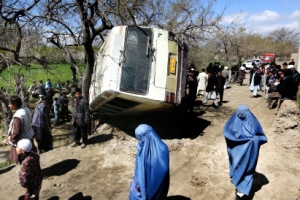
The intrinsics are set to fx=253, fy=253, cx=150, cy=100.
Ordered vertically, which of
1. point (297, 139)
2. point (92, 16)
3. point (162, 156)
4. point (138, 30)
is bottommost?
point (297, 139)

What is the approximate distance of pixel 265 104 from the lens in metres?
9.98

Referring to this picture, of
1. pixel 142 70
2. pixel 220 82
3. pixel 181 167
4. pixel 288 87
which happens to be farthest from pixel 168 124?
pixel 288 87

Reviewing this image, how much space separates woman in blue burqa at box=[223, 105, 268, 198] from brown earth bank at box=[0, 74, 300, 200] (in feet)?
1.69

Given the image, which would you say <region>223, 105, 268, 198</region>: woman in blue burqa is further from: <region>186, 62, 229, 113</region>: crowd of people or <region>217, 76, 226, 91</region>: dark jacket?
<region>217, 76, 226, 91</region>: dark jacket

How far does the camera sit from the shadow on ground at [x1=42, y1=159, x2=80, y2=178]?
17.2 feet

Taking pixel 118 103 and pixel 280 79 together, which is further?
pixel 280 79

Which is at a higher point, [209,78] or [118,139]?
[209,78]

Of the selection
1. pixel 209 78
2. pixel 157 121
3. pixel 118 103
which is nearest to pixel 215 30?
pixel 209 78

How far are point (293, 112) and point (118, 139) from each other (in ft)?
14.7

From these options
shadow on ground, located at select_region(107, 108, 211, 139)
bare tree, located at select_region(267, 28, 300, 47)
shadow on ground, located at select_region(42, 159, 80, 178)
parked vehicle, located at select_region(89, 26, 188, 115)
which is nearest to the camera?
shadow on ground, located at select_region(42, 159, 80, 178)

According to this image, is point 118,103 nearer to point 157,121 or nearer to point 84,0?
point 157,121

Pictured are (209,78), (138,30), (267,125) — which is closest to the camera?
(138,30)

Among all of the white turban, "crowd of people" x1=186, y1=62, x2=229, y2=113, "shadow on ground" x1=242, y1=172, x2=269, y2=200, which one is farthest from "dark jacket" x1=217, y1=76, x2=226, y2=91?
the white turban

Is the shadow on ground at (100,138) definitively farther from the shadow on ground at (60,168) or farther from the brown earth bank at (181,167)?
the shadow on ground at (60,168)
